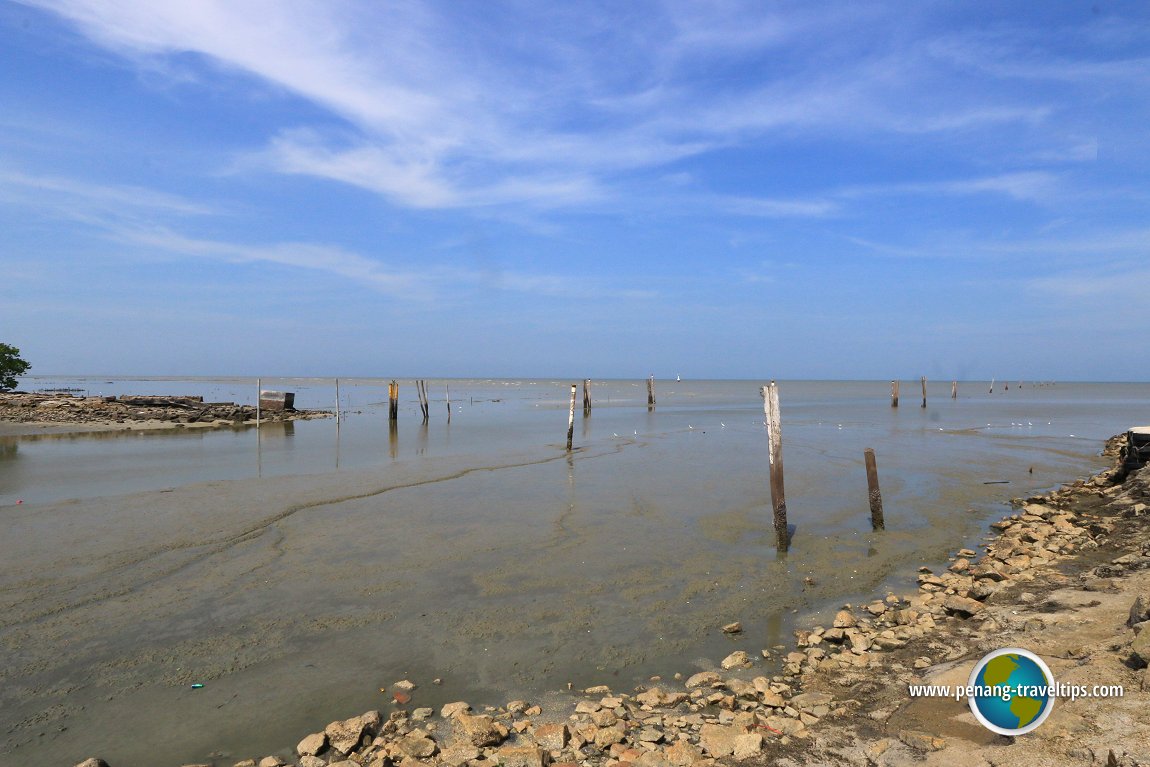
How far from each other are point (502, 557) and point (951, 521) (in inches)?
348

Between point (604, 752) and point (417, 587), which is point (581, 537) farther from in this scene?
point (604, 752)

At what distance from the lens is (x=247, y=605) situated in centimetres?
856

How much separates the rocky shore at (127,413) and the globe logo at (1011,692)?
3525 centimetres

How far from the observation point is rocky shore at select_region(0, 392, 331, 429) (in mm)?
A: 32500

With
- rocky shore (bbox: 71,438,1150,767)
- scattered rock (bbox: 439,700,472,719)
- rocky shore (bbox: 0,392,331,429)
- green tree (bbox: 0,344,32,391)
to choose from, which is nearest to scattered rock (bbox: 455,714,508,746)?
rocky shore (bbox: 71,438,1150,767)

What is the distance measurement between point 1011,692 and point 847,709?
1274 millimetres

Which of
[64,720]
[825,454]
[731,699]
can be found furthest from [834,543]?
[825,454]

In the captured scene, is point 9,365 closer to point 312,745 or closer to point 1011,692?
point 312,745

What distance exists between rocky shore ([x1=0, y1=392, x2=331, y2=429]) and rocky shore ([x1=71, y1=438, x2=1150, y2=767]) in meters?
32.4

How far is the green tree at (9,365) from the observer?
39625mm

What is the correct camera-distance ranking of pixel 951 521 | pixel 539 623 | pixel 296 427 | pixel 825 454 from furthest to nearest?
pixel 296 427 → pixel 825 454 → pixel 951 521 → pixel 539 623

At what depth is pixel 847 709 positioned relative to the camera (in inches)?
207

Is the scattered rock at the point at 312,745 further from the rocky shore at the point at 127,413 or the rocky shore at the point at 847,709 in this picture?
the rocky shore at the point at 127,413

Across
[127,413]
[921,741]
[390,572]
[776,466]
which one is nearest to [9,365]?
[127,413]
